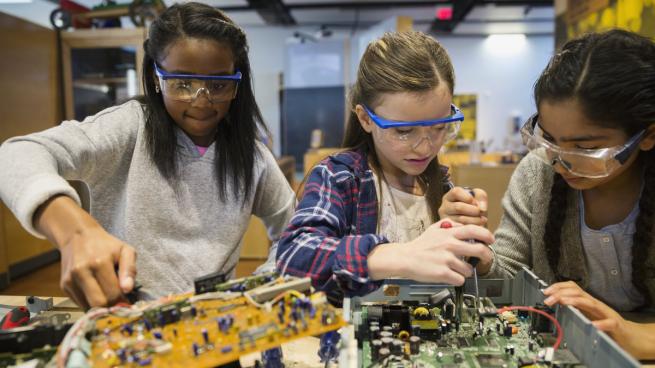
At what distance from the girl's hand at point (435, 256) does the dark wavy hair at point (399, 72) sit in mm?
440

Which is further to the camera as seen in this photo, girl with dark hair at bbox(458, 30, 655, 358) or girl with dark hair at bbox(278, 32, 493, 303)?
girl with dark hair at bbox(458, 30, 655, 358)

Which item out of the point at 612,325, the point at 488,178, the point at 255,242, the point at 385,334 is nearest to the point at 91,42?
the point at 255,242

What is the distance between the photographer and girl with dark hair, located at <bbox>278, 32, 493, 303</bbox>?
2.95ft

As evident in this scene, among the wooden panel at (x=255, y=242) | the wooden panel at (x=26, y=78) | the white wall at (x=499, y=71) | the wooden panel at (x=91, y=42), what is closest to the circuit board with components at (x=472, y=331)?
the wooden panel at (x=255, y=242)

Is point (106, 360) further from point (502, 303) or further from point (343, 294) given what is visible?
point (502, 303)

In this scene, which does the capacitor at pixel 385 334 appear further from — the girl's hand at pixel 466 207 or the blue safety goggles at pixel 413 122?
the blue safety goggles at pixel 413 122

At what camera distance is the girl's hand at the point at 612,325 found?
37.2 inches

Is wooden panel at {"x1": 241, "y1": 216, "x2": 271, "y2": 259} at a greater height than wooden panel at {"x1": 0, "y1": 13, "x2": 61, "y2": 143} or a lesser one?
lesser

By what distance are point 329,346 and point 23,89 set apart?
4295 mm

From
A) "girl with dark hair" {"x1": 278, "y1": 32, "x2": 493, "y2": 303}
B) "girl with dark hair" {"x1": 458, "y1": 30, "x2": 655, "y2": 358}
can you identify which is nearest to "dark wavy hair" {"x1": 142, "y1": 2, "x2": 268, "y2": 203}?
"girl with dark hair" {"x1": 278, "y1": 32, "x2": 493, "y2": 303}

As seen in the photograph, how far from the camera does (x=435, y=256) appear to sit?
2.87 feet

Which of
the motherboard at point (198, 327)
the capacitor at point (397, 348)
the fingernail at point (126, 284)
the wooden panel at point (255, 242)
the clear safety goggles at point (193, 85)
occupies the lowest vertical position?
the wooden panel at point (255, 242)

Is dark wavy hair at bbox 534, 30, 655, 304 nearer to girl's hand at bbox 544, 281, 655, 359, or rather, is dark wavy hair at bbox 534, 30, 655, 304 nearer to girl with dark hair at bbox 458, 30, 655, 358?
girl with dark hair at bbox 458, 30, 655, 358

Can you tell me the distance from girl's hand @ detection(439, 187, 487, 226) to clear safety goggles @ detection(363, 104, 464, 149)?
20 centimetres
